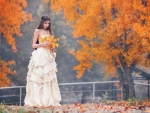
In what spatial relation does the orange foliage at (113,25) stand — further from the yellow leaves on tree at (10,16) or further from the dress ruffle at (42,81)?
the dress ruffle at (42,81)

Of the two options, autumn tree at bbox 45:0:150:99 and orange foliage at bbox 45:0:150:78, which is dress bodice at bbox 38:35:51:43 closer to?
autumn tree at bbox 45:0:150:99

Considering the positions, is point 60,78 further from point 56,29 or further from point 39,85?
point 39,85

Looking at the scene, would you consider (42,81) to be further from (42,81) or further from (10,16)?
(10,16)

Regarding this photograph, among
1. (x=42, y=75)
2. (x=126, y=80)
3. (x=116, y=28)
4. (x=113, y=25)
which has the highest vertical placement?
(x=113, y=25)

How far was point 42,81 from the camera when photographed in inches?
393

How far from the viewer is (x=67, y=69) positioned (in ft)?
93.9

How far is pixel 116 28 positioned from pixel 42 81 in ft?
16.4

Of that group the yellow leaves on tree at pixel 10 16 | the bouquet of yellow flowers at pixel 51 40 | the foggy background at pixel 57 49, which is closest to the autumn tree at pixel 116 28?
the yellow leaves on tree at pixel 10 16

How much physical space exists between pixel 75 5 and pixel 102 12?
128cm

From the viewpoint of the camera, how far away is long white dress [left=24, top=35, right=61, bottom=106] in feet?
32.6

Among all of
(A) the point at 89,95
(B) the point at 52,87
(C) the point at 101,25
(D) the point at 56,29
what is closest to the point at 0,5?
(C) the point at 101,25

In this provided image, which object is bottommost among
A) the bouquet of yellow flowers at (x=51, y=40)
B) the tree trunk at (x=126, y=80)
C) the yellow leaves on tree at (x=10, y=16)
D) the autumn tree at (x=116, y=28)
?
the tree trunk at (x=126, y=80)

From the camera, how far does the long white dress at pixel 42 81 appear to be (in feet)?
32.6

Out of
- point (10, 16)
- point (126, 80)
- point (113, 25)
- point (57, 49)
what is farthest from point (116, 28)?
point (57, 49)
